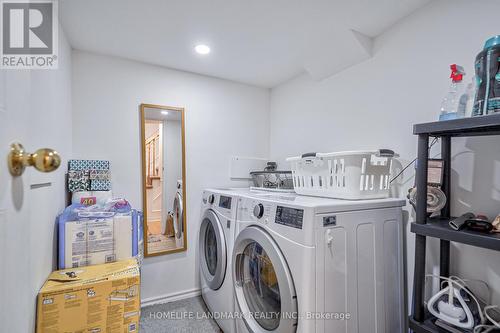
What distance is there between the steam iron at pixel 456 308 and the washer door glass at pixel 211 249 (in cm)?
135

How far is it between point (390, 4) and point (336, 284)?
151 centimetres

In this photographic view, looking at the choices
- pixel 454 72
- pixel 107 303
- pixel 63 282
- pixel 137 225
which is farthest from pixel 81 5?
pixel 454 72

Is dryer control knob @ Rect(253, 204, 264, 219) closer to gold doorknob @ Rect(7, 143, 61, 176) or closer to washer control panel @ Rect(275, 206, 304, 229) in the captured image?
washer control panel @ Rect(275, 206, 304, 229)

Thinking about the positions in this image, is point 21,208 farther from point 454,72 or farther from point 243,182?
point 243,182

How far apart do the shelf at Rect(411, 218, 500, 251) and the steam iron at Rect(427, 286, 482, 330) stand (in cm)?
28

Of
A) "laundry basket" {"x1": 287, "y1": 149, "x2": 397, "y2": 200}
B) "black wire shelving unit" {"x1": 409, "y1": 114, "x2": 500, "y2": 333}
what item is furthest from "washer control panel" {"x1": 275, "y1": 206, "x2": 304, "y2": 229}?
"black wire shelving unit" {"x1": 409, "y1": 114, "x2": 500, "y2": 333}

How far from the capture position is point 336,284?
3.36 ft

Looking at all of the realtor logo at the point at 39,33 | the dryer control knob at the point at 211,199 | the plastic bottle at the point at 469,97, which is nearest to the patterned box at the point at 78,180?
the realtor logo at the point at 39,33

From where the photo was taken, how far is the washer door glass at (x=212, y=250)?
5.26ft

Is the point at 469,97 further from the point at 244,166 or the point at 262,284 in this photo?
the point at 244,166

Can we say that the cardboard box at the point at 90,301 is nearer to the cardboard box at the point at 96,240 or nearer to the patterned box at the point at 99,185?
the cardboard box at the point at 96,240

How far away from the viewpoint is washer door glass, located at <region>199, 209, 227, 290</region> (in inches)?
63.1

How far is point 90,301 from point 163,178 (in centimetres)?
110

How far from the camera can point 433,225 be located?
1.00m
